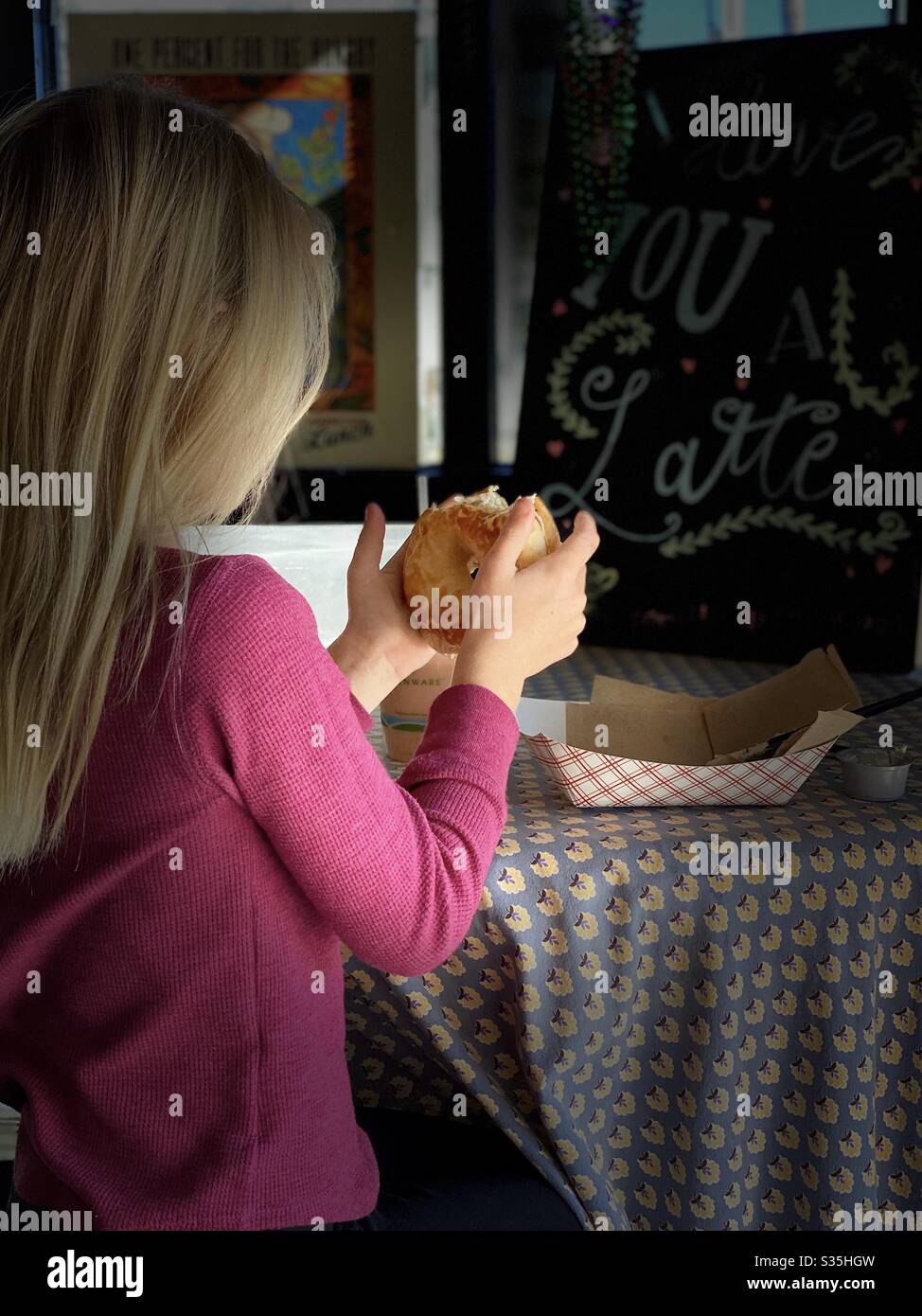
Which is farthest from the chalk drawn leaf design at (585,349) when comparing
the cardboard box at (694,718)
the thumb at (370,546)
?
the thumb at (370,546)

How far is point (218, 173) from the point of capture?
876 mm

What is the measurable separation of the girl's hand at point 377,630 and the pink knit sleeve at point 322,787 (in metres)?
0.29

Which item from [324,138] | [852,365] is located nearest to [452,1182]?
[852,365]

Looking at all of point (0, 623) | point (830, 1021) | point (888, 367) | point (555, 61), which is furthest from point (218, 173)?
point (555, 61)

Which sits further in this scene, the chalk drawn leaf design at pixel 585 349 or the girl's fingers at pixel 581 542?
the chalk drawn leaf design at pixel 585 349

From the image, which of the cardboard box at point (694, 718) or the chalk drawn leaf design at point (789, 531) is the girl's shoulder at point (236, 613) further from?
the chalk drawn leaf design at point (789, 531)

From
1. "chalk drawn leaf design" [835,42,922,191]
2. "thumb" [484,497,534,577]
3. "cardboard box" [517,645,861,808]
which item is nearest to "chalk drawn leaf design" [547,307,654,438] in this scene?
"chalk drawn leaf design" [835,42,922,191]

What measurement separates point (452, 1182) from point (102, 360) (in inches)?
30.8

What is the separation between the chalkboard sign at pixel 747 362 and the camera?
88.1 inches

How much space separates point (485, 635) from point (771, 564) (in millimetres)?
1450

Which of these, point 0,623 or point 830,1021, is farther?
point 830,1021

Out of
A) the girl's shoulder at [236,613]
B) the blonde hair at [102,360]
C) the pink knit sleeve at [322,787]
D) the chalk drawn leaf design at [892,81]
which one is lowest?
the pink knit sleeve at [322,787]

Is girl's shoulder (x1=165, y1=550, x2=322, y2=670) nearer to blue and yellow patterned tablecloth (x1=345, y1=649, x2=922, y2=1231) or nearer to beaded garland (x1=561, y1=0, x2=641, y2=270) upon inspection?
blue and yellow patterned tablecloth (x1=345, y1=649, x2=922, y2=1231)
